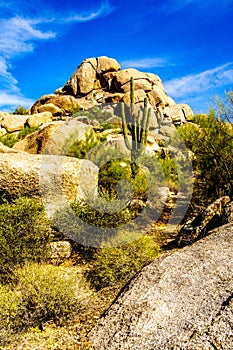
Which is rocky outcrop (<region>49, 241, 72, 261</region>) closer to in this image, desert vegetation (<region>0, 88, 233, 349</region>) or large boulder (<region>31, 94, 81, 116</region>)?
desert vegetation (<region>0, 88, 233, 349</region>)

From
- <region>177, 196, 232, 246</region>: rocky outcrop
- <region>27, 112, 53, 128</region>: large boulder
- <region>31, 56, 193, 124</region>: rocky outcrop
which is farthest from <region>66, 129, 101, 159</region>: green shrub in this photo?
<region>31, 56, 193, 124</region>: rocky outcrop

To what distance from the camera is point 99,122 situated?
92.6ft

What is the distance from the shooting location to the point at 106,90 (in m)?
39.5

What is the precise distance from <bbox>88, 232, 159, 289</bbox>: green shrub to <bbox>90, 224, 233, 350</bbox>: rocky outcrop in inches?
63.9

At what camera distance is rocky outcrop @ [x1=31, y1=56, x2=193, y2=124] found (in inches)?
1410

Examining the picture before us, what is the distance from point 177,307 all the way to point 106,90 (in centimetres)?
3795

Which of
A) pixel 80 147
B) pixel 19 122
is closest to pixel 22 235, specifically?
pixel 80 147

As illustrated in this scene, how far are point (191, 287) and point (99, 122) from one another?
25216 mm

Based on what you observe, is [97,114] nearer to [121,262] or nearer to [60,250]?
[60,250]

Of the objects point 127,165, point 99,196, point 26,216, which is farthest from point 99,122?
point 26,216

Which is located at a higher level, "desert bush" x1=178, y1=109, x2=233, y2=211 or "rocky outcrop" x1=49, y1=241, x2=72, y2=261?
"desert bush" x1=178, y1=109, x2=233, y2=211

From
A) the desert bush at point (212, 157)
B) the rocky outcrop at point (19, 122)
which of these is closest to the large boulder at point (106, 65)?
the rocky outcrop at point (19, 122)

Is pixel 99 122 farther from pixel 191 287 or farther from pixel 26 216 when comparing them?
pixel 191 287

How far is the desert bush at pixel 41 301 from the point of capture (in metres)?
4.62
